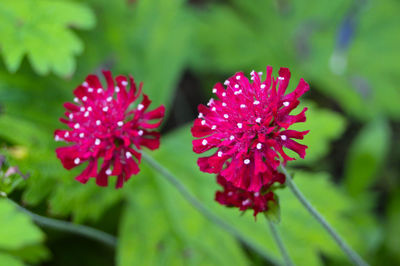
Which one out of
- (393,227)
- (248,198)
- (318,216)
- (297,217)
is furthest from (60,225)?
(393,227)

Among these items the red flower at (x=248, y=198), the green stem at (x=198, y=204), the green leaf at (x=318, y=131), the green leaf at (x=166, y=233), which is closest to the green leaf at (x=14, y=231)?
the green leaf at (x=166, y=233)

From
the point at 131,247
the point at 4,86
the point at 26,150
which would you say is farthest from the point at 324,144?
the point at 4,86

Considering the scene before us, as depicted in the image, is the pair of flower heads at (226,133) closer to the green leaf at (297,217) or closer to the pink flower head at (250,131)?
the pink flower head at (250,131)

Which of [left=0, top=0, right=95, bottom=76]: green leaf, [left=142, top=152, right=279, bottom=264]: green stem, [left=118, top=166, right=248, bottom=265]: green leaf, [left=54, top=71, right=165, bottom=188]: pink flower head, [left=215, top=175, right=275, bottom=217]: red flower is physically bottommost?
[left=118, top=166, right=248, bottom=265]: green leaf

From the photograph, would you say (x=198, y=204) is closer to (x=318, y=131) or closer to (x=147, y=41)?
(x=318, y=131)

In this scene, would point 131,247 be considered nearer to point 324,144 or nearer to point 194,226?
point 194,226

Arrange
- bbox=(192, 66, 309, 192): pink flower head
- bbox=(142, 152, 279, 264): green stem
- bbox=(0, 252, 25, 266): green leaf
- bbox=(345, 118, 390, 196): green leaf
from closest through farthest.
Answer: bbox=(192, 66, 309, 192): pink flower head → bbox=(142, 152, 279, 264): green stem → bbox=(0, 252, 25, 266): green leaf → bbox=(345, 118, 390, 196): green leaf

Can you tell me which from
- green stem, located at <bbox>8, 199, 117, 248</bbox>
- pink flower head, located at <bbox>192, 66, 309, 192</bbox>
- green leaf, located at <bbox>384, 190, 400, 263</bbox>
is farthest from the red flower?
green leaf, located at <bbox>384, 190, 400, 263</bbox>

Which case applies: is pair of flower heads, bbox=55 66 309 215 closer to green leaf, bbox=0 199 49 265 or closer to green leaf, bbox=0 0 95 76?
green leaf, bbox=0 199 49 265
